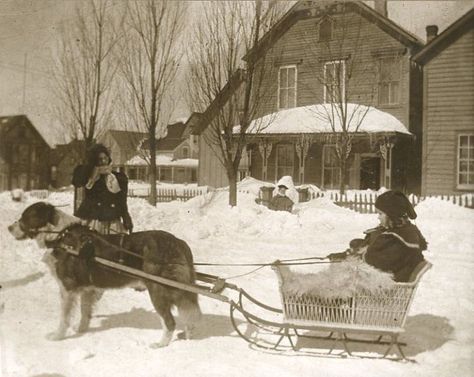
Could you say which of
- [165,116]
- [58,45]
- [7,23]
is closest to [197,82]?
[165,116]

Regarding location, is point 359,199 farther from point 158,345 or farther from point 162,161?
point 158,345

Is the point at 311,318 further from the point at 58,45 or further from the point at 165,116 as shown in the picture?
the point at 58,45

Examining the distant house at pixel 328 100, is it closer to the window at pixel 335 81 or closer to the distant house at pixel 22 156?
the window at pixel 335 81

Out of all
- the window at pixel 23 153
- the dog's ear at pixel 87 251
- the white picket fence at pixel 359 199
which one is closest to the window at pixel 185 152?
the white picket fence at pixel 359 199

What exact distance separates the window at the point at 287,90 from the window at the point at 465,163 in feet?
9.14

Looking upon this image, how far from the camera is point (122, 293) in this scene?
5.02 metres

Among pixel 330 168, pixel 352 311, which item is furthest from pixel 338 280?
pixel 330 168

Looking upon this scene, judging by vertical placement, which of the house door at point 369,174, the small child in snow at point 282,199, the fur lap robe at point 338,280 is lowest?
the fur lap robe at point 338,280

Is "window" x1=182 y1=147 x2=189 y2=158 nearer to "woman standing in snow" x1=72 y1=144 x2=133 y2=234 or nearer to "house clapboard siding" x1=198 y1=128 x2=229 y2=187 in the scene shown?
"house clapboard siding" x1=198 y1=128 x2=229 y2=187

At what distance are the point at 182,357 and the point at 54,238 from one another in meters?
1.41

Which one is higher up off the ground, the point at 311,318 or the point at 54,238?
the point at 54,238

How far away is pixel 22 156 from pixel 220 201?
2.75 meters

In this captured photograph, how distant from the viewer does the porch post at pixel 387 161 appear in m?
7.77

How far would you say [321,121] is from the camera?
728cm
